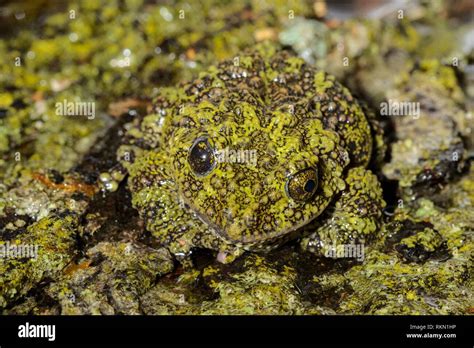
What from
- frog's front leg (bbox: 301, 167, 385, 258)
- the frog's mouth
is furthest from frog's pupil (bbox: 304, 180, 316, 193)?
frog's front leg (bbox: 301, 167, 385, 258)

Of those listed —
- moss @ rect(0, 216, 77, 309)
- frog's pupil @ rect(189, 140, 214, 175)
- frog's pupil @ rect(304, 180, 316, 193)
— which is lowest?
moss @ rect(0, 216, 77, 309)

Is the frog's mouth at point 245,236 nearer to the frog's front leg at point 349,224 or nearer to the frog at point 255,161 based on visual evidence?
the frog at point 255,161

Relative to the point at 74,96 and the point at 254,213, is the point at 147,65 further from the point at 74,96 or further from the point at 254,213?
the point at 254,213

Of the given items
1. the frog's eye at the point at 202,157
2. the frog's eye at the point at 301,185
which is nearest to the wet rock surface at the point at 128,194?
the frog's eye at the point at 301,185

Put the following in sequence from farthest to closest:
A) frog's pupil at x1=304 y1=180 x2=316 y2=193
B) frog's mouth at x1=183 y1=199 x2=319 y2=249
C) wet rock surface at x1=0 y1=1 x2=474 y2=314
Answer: wet rock surface at x1=0 y1=1 x2=474 y2=314 → frog's pupil at x1=304 y1=180 x2=316 y2=193 → frog's mouth at x1=183 y1=199 x2=319 y2=249

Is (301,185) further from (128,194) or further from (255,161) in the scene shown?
(128,194)

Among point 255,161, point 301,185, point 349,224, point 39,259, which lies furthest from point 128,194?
point 349,224

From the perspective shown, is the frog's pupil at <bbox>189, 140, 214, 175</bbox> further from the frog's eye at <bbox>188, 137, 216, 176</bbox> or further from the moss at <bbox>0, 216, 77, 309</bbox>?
the moss at <bbox>0, 216, 77, 309</bbox>
